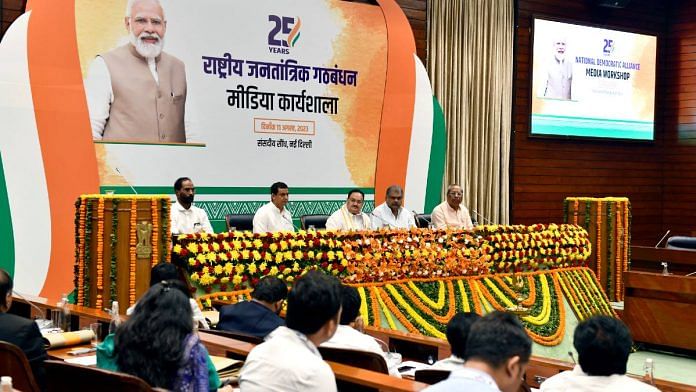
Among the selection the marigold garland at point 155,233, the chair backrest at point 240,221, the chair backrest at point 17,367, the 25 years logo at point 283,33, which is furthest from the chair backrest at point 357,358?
the 25 years logo at point 283,33

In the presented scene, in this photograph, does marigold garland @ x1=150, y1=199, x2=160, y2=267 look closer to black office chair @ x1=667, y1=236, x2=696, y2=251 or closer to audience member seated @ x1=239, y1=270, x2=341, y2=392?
audience member seated @ x1=239, y1=270, x2=341, y2=392

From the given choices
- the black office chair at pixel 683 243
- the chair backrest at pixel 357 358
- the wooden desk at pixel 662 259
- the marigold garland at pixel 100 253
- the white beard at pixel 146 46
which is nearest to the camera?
the chair backrest at pixel 357 358

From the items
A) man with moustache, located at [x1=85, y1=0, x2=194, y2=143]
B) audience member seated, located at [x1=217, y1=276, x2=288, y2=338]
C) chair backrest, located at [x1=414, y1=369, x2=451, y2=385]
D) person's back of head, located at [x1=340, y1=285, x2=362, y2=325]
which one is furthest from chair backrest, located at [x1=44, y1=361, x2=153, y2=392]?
man with moustache, located at [x1=85, y1=0, x2=194, y2=143]

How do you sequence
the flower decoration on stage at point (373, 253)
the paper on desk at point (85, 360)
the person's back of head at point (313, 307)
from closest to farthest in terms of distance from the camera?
the person's back of head at point (313, 307) → the paper on desk at point (85, 360) → the flower decoration on stage at point (373, 253)

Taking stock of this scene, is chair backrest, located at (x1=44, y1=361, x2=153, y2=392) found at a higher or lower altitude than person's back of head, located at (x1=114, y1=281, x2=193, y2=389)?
lower

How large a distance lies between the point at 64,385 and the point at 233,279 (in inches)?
123

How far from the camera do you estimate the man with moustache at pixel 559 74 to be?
1114cm

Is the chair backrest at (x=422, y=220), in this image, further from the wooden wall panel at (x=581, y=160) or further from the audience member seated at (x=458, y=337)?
the audience member seated at (x=458, y=337)

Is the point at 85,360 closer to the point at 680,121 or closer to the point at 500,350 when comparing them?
the point at 500,350

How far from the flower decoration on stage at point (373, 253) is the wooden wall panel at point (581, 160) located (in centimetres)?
355

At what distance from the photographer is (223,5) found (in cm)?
831

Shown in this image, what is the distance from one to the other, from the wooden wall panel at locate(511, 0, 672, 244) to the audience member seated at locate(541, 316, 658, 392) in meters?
8.66

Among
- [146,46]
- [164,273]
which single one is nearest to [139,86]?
[146,46]

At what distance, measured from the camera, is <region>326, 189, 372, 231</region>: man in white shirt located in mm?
7297
